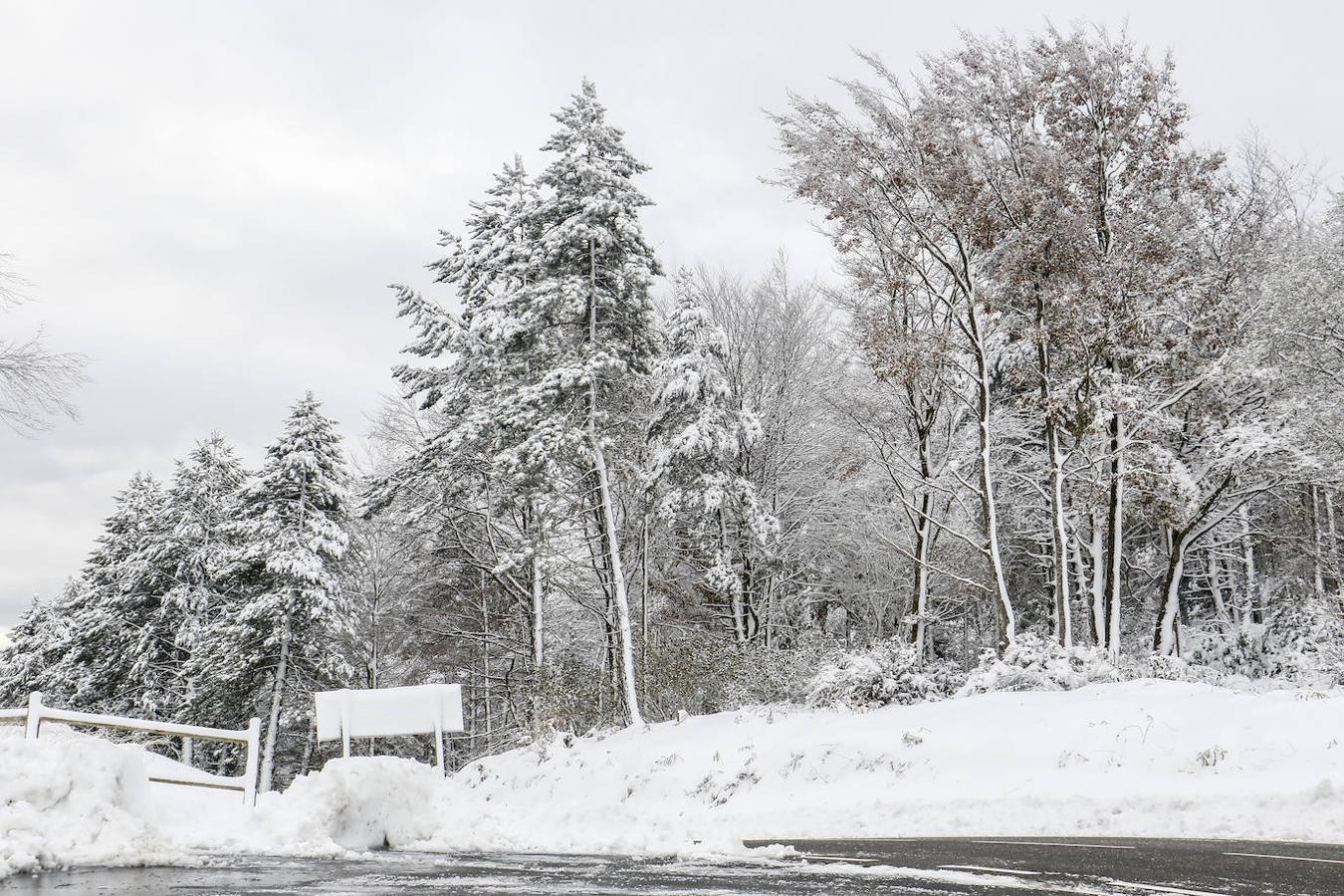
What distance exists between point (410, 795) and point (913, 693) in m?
9.81

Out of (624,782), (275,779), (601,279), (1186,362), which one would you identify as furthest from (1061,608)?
(275,779)

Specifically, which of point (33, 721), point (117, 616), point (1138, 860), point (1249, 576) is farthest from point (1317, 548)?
point (117, 616)

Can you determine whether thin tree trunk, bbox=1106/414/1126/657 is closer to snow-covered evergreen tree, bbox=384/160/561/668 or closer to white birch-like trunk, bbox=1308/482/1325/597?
white birch-like trunk, bbox=1308/482/1325/597

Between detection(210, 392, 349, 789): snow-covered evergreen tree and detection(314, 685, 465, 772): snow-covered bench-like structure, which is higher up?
detection(210, 392, 349, 789): snow-covered evergreen tree

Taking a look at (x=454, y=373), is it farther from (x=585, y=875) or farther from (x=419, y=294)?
(x=585, y=875)

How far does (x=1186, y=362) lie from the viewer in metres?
22.8

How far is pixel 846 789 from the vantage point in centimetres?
1420

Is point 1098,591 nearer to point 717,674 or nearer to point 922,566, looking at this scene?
point 922,566

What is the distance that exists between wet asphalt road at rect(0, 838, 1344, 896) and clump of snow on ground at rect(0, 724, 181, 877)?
13.2 inches

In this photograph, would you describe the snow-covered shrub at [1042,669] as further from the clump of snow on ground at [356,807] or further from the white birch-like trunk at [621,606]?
the clump of snow on ground at [356,807]

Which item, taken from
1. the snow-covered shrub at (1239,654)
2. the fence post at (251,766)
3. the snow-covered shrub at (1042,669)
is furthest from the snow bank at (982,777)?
the snow-covered shrub at (1239,654)

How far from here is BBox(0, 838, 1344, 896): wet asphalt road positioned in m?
7.25

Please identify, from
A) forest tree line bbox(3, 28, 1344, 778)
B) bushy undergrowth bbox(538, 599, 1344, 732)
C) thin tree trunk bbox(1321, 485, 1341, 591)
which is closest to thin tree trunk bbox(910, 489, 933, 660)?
forest tree line bbox(3, 28, 1344, 778)

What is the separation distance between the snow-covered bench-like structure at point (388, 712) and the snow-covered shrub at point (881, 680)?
274 inches
